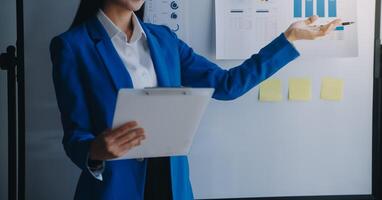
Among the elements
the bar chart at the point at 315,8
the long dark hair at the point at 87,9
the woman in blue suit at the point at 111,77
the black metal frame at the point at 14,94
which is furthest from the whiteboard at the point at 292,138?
the black metal frame at the point at 14,94

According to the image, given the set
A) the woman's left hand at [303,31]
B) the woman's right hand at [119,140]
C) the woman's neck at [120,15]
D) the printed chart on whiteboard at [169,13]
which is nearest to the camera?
the woman's right hand at [119,140]

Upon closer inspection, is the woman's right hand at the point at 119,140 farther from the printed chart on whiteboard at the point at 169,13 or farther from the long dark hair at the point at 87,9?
the printed chart on whiteboard at the point at 169,13

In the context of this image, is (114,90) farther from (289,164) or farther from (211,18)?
(289,164)

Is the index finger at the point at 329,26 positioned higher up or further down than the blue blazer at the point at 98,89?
higher up

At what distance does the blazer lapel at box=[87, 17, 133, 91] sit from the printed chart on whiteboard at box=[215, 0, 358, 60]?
22.6 inches

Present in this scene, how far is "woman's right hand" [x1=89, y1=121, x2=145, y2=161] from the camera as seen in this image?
86 cm

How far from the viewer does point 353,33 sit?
159 cm

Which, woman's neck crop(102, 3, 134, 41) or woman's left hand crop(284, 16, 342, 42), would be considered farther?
woman's left hand crop(284, 16, 342, 42)

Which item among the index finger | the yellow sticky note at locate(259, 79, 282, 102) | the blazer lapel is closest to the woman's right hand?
the blazer lapel

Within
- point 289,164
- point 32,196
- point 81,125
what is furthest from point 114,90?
point 289,164

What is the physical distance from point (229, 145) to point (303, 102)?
0.34 m

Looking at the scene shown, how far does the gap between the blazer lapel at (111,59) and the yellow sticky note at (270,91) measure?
69 centimetres

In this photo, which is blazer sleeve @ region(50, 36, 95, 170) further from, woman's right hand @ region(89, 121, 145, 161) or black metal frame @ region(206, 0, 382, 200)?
black metal frame @ region(206, 0, 382, 200)

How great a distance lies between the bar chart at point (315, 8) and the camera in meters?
1.58
